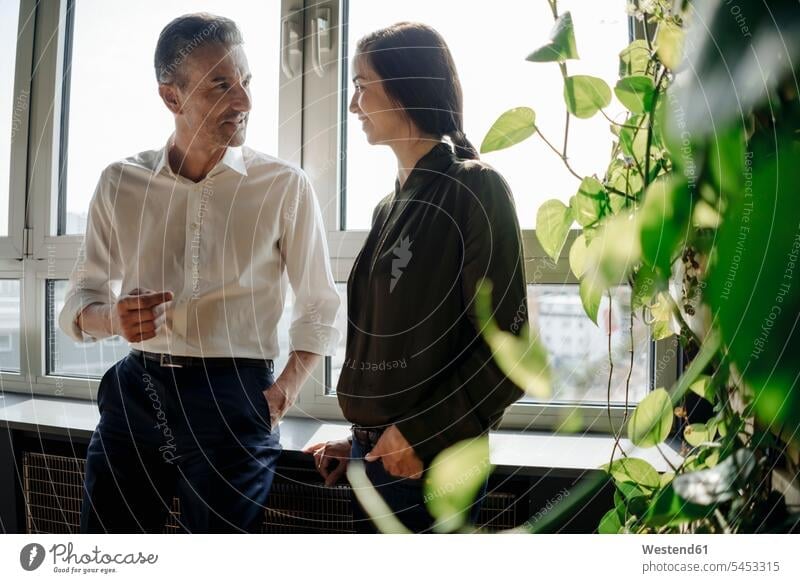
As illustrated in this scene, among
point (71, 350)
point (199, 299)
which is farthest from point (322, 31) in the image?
point (71, 350)

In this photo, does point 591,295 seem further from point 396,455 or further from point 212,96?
point 212,96

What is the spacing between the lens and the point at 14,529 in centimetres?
55

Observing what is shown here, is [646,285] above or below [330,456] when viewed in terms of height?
above

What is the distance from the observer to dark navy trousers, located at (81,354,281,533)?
0.52 metres

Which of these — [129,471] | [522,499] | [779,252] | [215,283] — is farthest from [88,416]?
[779,252]

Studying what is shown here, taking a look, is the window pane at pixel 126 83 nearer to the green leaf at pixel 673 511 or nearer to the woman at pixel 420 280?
the woman at pixel 420 280

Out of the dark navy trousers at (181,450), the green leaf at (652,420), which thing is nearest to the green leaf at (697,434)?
the green leaf at (652,420)

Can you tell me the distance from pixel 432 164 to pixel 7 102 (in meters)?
0.38

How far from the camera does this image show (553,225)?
0.50m

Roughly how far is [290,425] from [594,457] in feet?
0.86

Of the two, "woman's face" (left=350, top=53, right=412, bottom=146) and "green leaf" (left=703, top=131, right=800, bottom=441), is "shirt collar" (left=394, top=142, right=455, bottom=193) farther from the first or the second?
"green leaf" (left=703, top=131, right=800, bottom=441)

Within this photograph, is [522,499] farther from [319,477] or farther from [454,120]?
[454,120]

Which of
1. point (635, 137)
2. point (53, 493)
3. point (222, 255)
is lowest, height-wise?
point (53, 493)

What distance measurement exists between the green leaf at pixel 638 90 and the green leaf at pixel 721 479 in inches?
11.4
